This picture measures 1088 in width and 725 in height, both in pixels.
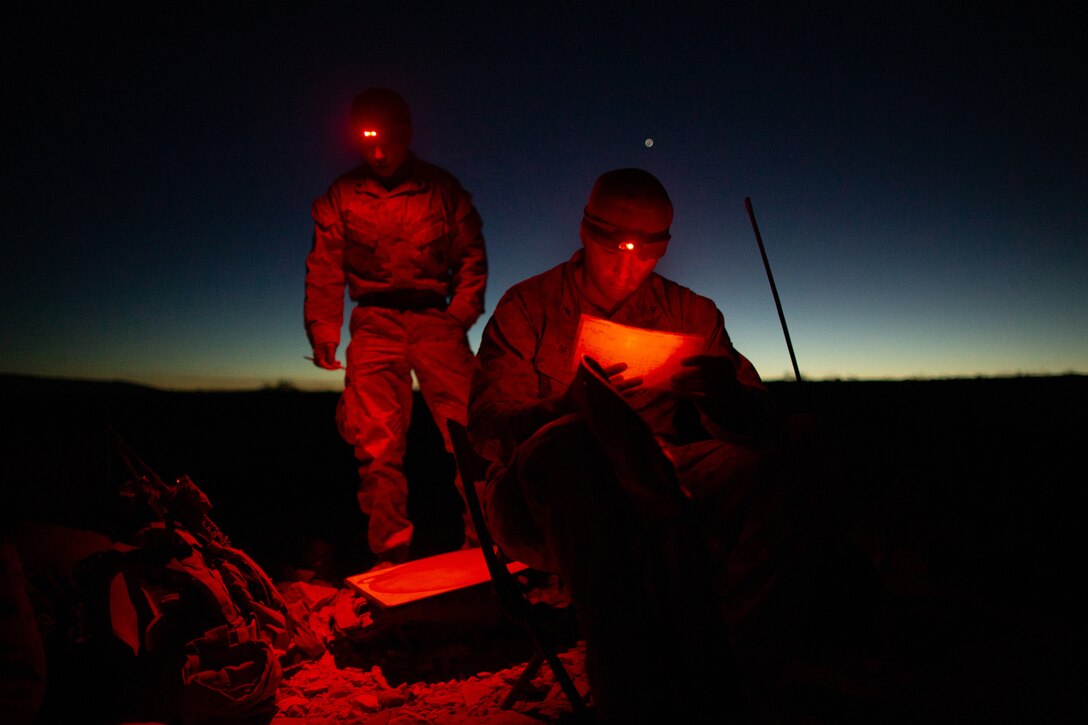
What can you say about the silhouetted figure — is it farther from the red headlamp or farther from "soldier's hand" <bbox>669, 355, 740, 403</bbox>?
"soldier's hand" <bbox>669, 355, 740, 403</bbox>

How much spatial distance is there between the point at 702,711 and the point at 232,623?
6.50ft

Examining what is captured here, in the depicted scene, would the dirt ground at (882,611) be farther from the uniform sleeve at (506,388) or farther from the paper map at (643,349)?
the uniform sleeve at (506,388)

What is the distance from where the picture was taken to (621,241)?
2406 mm

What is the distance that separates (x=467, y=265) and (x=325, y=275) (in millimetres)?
1074

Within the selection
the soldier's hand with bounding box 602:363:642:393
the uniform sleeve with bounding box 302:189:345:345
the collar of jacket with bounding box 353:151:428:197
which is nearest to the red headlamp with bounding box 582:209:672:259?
the soldier's hand with bounding box 602:363:642:393

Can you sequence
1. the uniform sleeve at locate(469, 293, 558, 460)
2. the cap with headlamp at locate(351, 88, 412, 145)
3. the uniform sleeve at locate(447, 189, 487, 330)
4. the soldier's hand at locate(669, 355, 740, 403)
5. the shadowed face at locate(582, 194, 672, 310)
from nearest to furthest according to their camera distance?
1. the soldier's hand at locate(669, 355, 740, 403)
2. the uniform sleeve at locate(469, 293, 558, 460)
3. the shadowed face at locate(582, 194, 672, 310)
4. the cap with headlamp at locate(351, 88, 412, 145)
5. the uniform sleeve at locate(447, 189, 487, 330)

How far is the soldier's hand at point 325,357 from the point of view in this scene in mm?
4355

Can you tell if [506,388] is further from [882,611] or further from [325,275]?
[325,275]

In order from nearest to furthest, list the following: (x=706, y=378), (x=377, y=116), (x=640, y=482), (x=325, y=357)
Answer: (x=640, y=482)
(x=706, y=378)
(x=377, y=116)
(x=325, y=357)

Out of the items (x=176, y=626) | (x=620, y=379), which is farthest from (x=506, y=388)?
(x=176, y=626)

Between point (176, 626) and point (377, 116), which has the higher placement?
point (377, 116)

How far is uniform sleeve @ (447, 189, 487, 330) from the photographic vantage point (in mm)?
4492

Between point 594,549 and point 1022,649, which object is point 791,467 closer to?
point 594,549

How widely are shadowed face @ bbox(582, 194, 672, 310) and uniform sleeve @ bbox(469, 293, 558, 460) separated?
39 cm
